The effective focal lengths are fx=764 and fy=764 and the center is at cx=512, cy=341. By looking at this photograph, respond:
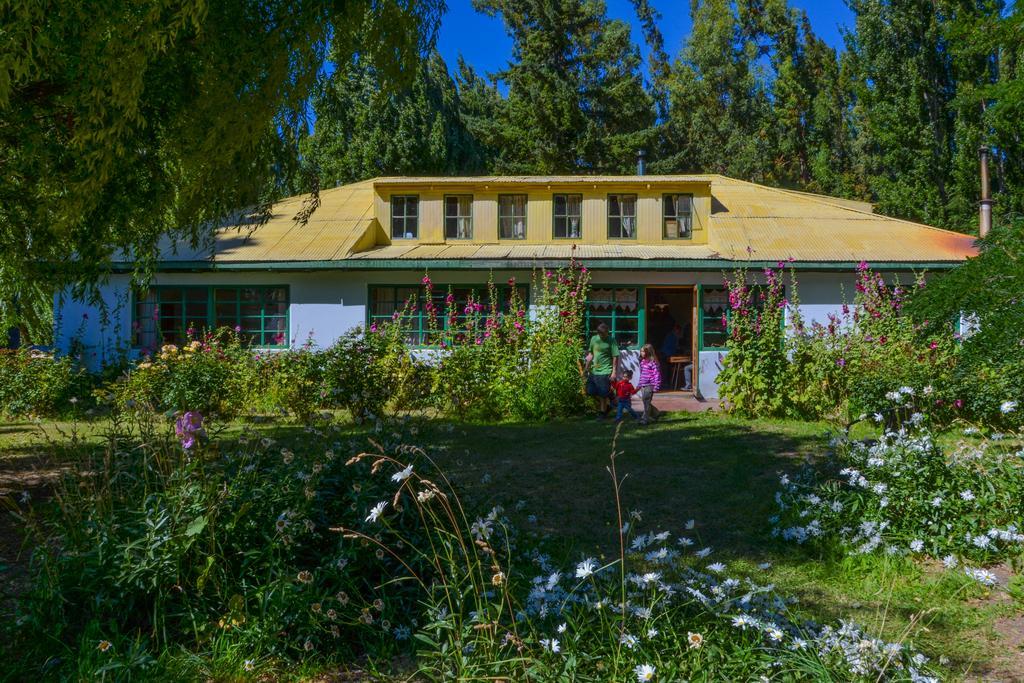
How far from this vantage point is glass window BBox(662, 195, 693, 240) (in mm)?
17406

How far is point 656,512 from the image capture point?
650cm

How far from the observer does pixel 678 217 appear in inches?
687

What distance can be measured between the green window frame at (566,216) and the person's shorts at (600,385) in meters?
6.15

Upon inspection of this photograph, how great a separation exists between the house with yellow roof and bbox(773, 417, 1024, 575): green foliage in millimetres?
9530

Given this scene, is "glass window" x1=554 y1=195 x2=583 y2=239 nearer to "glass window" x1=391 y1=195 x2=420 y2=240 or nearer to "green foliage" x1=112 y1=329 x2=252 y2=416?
"glass window" x1=391 y1=195 x2=420 y2=240

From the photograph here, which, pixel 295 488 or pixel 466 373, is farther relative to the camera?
pixel 466 373

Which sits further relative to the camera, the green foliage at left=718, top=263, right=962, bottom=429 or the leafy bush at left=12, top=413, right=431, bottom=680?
Answer: the green foliage at left=718, top=263, right=962, bottom=429

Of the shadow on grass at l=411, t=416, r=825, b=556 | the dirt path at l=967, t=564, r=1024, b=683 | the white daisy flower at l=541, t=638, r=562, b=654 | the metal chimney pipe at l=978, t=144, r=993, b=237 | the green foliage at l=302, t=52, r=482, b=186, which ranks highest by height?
the green foliage at l=302, t=52, r=482, b=186

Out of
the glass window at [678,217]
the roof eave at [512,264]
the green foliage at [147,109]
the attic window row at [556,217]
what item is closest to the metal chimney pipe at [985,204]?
the roof eave at [512,264]

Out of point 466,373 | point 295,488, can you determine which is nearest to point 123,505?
point 295,488

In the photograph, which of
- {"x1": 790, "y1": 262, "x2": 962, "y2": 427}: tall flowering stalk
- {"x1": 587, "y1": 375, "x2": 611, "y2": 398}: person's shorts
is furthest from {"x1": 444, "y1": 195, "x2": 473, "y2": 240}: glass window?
{"x1": 790, "y1": 262, "x2": 962, "y2": 427}: tall flowering stalk

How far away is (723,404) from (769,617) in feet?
28.7

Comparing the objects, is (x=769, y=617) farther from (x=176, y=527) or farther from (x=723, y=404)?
(x=723, y=404)

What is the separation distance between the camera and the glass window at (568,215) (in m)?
17.6
